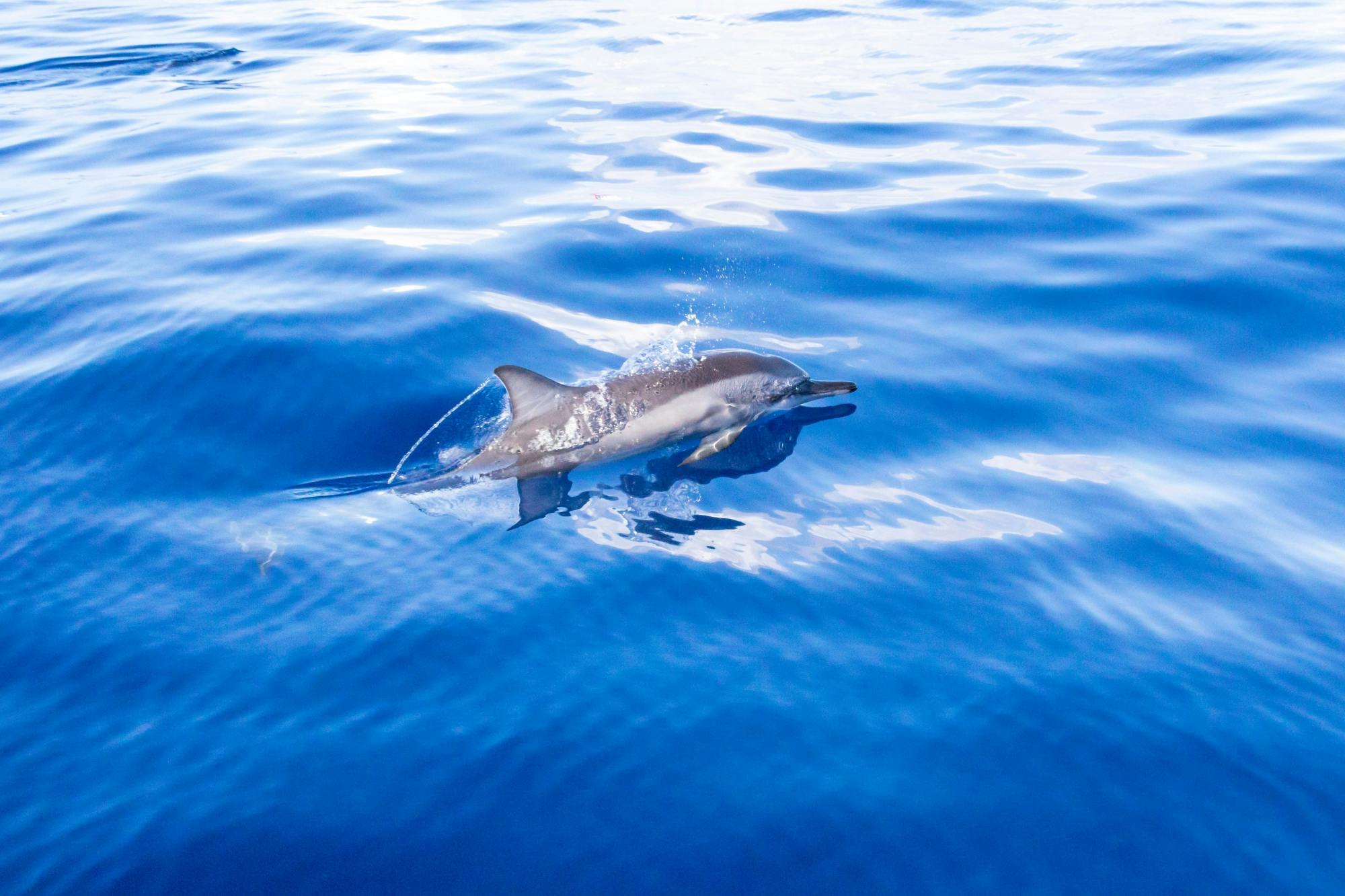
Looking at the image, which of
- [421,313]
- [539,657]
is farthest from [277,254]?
[539,657]

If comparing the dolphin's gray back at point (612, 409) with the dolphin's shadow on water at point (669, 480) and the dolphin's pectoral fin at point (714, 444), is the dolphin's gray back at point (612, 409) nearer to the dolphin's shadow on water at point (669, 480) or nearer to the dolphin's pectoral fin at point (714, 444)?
the dolphin's pectoral fin at point (714, 444)

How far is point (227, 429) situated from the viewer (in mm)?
7801

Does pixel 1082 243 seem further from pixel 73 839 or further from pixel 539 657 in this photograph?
pixel 73 839

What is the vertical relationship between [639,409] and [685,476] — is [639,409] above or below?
above

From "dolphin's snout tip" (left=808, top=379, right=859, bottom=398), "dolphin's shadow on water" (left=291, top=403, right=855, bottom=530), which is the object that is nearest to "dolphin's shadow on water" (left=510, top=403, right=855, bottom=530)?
"dolphin's shadow on water" (left=291, top=403, right=855, bottom=530)

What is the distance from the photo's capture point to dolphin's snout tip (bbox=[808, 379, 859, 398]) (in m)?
8.16

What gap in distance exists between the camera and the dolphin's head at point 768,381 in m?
8.09

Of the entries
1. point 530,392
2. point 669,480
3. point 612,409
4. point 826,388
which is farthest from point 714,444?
point 530,392

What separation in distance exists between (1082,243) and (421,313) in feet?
23.0

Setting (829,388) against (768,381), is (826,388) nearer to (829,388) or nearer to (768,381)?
(829,388)

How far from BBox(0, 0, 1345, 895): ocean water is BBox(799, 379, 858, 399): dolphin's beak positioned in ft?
0.75

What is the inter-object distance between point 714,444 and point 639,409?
2.10 ft

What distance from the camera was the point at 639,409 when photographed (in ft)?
25.2

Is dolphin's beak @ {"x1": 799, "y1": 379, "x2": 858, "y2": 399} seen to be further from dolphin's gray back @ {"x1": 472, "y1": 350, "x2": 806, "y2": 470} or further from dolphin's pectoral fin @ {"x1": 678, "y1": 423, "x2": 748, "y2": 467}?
dolphin's pectoral fin @ {"x1": 678, "y1": 423, "x2": 748, "y2": 467}
